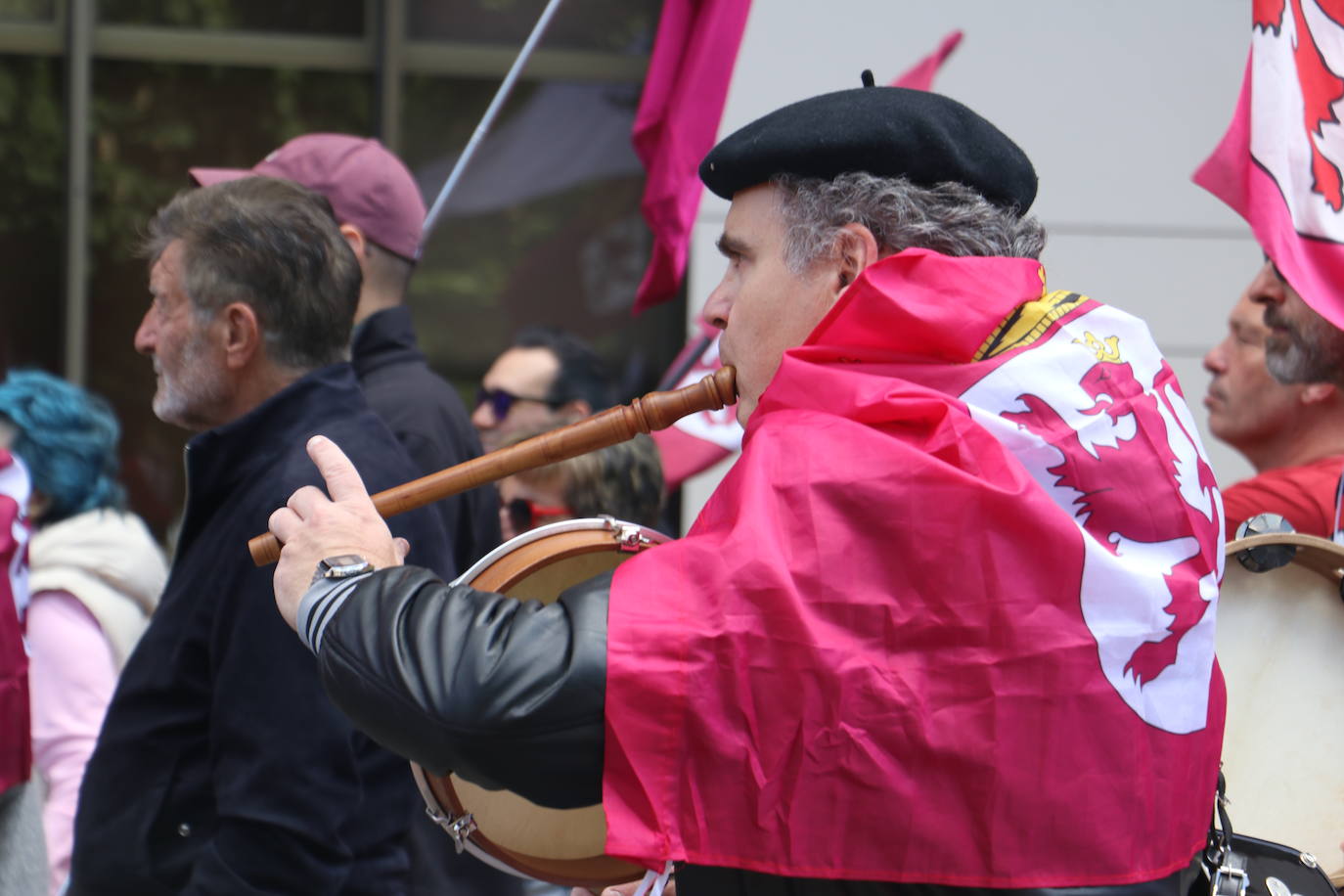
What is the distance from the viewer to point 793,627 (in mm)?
1515

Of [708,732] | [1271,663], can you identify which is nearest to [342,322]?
[708,732]

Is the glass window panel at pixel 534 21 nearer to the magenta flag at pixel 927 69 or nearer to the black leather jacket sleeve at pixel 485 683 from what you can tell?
the magenta flag at pixel 927 69

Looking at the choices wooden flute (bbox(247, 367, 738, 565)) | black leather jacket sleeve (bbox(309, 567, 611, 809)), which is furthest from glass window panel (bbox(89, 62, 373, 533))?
black leather jacket sleeve (bbox(309, 567, 611, 809))

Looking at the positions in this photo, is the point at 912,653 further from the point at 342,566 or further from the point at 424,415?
the point at 424,415

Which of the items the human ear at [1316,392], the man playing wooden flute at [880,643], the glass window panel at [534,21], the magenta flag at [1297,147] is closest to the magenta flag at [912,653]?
the man playing wooden flute at [880,643]

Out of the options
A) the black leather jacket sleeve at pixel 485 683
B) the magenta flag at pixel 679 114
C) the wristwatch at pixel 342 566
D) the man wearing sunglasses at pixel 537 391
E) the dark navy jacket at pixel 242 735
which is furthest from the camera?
the man wearing sunglasses at pixel 537 391

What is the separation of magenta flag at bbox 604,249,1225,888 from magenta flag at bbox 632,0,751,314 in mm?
2290

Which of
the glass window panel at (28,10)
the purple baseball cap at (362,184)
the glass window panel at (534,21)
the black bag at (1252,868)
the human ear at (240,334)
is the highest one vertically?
the glass window panel at (534,21)

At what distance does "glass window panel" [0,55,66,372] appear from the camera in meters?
6.65

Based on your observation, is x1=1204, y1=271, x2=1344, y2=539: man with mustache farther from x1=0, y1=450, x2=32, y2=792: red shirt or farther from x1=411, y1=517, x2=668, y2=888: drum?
x1=0, y1=450, x2=32, y2=792: red shirt

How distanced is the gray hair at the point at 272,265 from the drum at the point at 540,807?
0.92 metres

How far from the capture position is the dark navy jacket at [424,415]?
10.6 ft

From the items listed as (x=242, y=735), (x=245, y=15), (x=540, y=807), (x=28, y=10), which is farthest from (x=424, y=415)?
(x=28, y=10)

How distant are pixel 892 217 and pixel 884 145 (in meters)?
0.09
